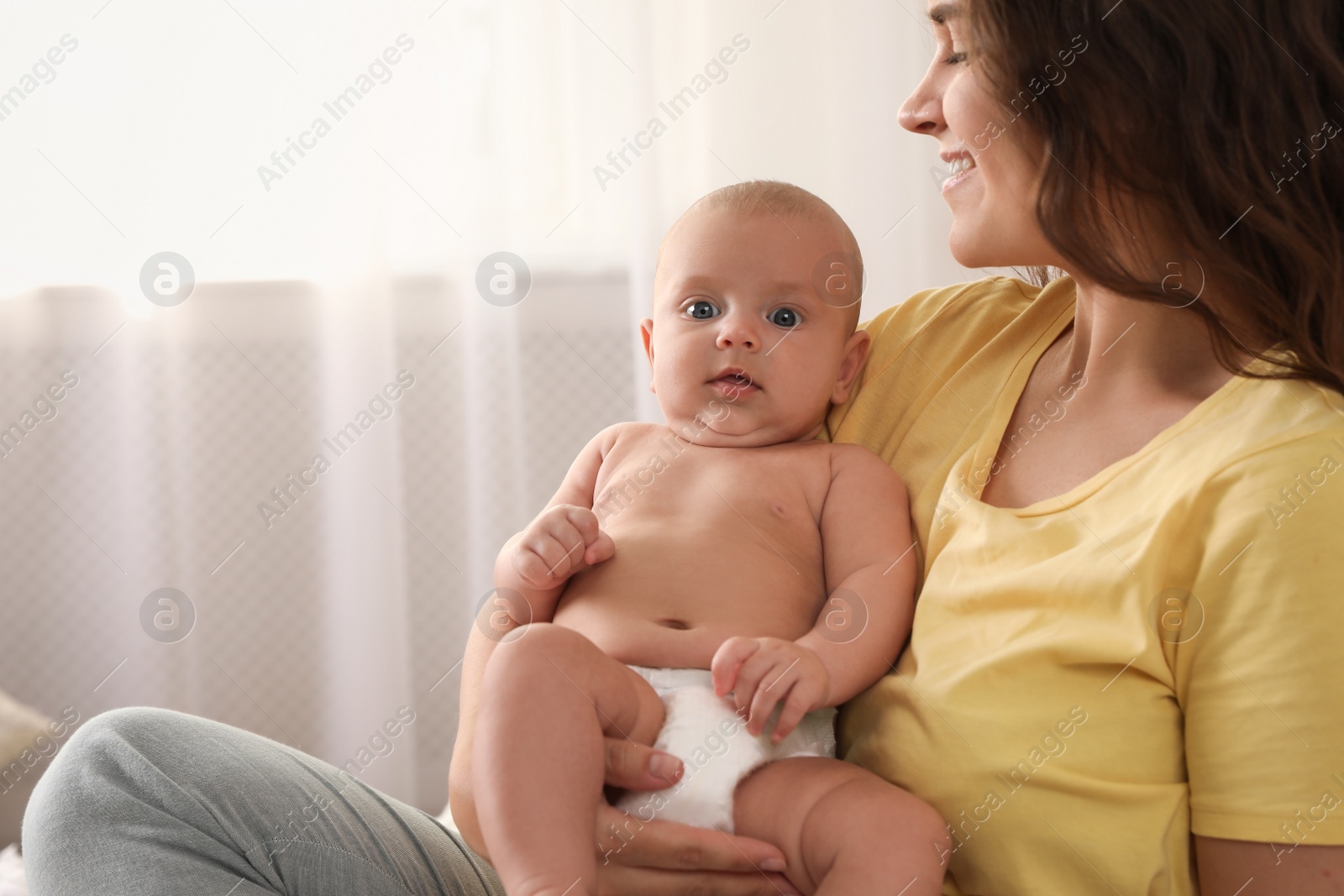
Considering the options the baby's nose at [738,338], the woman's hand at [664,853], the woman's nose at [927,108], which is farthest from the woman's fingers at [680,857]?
the woman's nose at [927,108]

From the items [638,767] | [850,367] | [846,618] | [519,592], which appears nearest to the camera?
[638,767]

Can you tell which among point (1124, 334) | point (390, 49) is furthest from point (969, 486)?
point (390, 49)

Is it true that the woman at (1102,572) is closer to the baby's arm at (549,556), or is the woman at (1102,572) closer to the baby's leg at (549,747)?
the baby's leg at (549,747)

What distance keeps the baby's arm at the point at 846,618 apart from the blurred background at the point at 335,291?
1.18m

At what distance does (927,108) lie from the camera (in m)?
0.95

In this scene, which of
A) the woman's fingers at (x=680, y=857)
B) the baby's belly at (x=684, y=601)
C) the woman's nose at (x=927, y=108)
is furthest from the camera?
the woman's nose at (x=927, y=108)

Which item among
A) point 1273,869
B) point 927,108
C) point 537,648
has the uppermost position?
point 927,108

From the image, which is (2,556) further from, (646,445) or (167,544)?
(646,445)

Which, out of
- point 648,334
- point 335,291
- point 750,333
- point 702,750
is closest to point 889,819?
point 702,750

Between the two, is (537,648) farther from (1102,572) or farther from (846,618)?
(1102,572)

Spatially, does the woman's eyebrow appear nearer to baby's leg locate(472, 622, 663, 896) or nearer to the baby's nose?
the baby's nose

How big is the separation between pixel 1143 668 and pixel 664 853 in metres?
0.34

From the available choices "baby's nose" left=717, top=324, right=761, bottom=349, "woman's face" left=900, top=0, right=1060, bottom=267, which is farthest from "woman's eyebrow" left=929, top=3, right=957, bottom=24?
"baby's nose" left=717, top=324, right=761, bottom=349

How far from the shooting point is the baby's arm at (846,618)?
76 centimetres
